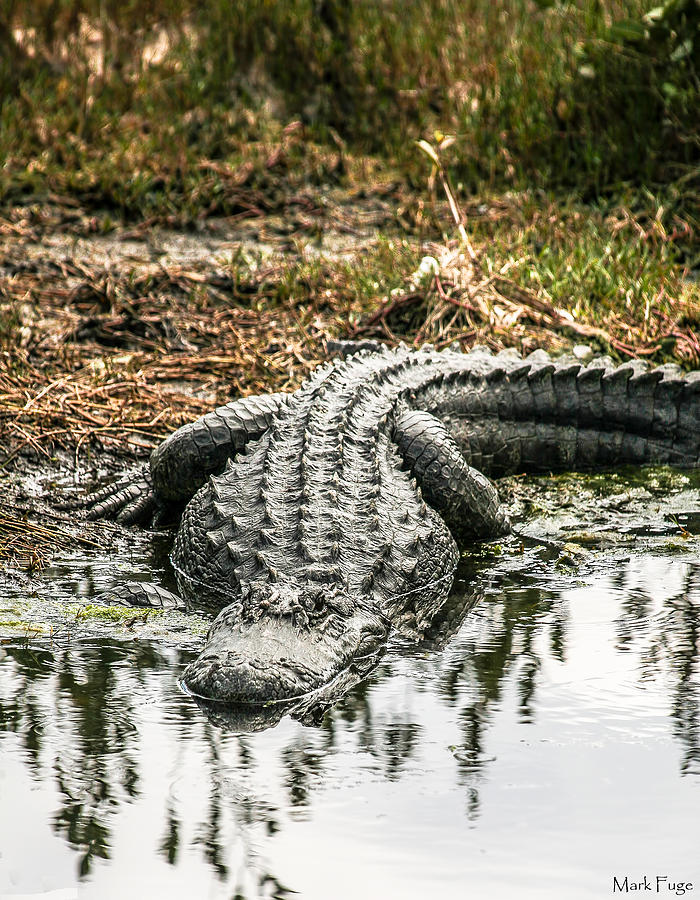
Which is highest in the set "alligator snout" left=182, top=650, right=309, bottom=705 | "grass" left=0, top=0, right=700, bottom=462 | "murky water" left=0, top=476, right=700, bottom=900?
"grass" left=0, top=0, right=700, bottom=462

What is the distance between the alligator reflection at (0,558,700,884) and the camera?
2.43m

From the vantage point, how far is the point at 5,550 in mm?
3934

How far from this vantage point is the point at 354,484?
3.90m

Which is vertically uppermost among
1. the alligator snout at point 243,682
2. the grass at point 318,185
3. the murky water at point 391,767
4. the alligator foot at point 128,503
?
the grass at point 318,185

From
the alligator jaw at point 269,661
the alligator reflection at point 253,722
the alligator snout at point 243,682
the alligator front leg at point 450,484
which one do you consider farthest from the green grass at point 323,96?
the alligator snout at point 243,682

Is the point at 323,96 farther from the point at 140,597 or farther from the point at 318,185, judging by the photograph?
the point at 140,597

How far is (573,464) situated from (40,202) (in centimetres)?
503

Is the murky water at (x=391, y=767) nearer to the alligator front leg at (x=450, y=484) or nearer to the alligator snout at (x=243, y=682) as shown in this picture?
the alligator snout at (x=243, y=682)

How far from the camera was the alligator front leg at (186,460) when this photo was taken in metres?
4.38

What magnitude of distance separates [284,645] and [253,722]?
0.81 feet

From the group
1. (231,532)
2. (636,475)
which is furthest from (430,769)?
(636,475)

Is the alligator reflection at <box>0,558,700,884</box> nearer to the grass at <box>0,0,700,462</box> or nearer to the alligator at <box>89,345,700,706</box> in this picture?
the alligator at <box>89,345,700,706</box>

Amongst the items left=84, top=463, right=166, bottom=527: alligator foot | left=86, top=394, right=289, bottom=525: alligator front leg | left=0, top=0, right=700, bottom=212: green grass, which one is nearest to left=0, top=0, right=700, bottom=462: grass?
left=0, top=0, right=700, bottom=212: green grass

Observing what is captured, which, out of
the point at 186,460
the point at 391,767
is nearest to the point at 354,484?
the point at 186,460
